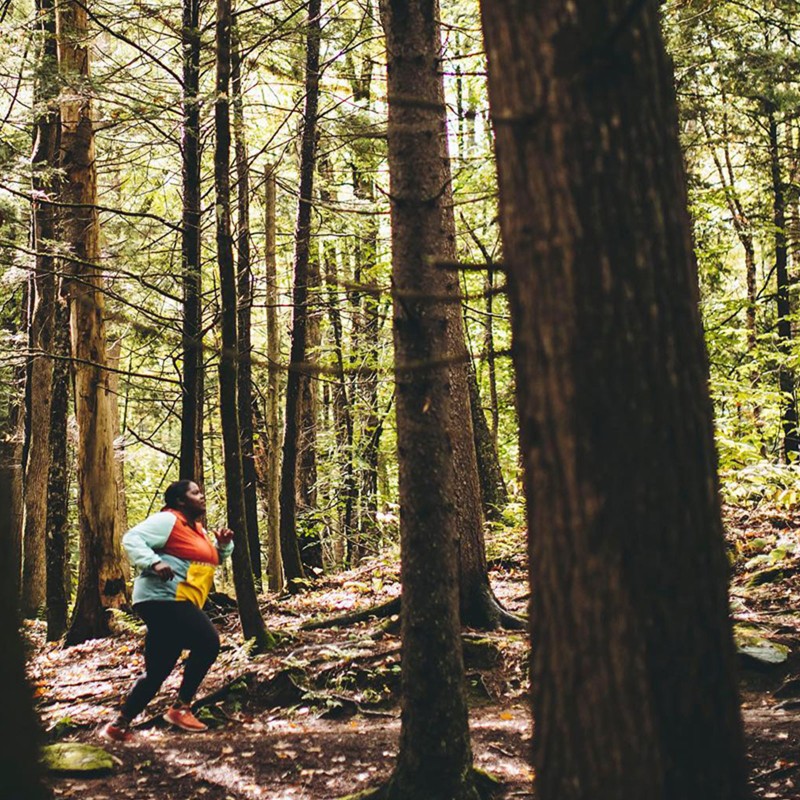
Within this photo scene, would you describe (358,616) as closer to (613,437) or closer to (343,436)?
(613,437)

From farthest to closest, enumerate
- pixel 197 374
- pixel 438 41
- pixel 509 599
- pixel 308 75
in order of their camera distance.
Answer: pixel 308 75
pixel 197 374
pixel 509 599
pixel 438 41

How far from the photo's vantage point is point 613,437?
2.49m

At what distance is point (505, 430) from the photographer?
2442 cm

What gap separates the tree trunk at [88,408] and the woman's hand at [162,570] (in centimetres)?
507

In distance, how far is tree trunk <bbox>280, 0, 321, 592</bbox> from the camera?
1212 cm

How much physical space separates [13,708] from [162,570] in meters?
4.24

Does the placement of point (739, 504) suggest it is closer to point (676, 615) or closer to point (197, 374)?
point (197, 374)

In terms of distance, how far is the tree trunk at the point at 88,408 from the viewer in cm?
1097

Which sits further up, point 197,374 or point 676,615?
point 197,374

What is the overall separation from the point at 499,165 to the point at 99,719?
714 centimetres

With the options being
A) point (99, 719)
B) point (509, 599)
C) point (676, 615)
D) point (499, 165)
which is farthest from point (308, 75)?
point (676, 615)

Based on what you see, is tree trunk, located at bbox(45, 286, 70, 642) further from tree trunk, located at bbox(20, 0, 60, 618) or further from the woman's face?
the woman's face

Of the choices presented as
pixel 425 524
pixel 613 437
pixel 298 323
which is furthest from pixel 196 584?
pixel 298 323

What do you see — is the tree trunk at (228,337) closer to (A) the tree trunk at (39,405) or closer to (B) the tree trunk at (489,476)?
(A) the tree trunk at (39,405)
